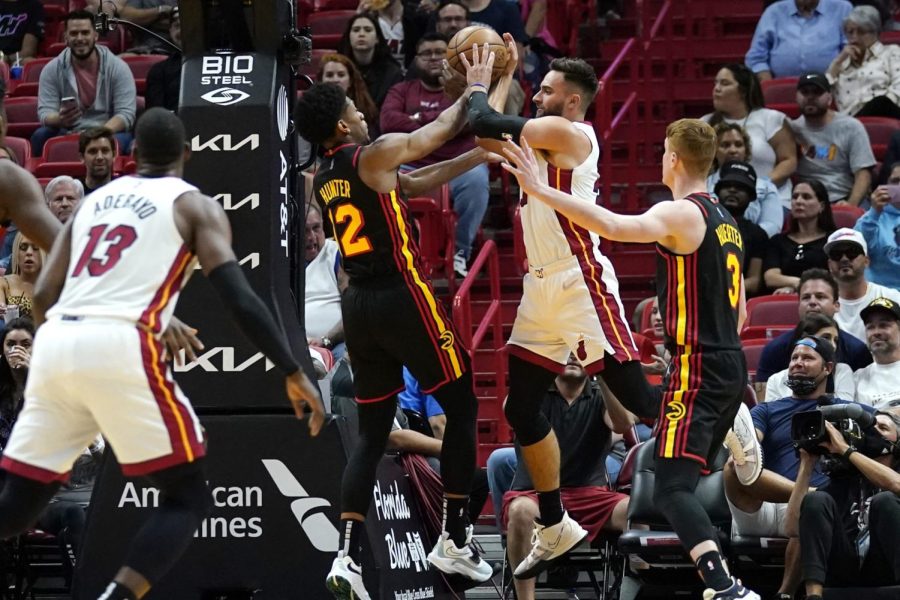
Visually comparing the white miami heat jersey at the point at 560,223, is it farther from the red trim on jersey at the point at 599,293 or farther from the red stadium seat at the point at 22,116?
the red stadium seat at the point at 22,116

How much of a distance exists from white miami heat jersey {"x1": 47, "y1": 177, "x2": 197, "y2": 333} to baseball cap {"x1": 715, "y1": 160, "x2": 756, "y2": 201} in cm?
641

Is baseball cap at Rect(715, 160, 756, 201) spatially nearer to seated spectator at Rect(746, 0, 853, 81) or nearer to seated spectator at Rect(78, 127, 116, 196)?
seated spectator at Rect(746, 0, 853, 81)

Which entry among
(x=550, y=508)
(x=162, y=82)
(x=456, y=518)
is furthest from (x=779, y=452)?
(x=162, y=82)

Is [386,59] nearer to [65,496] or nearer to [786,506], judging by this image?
[65,496]

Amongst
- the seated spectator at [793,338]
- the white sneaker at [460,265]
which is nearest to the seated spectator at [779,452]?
the seated spectator at [793,338]

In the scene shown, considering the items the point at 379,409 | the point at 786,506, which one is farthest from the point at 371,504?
the point at 786,506

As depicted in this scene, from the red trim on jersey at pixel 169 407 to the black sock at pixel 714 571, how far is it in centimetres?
238

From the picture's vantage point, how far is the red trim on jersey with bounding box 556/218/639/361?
8188mm

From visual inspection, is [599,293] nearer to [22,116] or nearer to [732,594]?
[732,594]

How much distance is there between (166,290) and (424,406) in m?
4.02

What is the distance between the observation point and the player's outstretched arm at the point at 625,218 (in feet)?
24.3

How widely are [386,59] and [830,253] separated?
15.1 feet

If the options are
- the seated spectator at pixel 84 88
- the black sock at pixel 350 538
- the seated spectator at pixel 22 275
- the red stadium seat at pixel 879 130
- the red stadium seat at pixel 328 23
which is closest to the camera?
the black sock at pixel 350 538

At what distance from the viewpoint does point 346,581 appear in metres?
7.72
